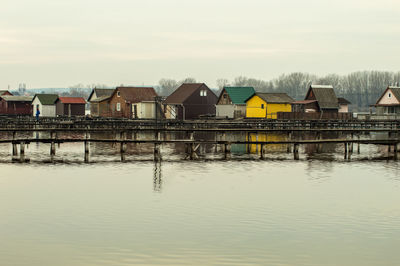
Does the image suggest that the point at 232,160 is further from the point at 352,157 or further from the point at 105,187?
the point at 105,187

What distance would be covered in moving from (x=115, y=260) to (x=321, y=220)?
9.28 meters

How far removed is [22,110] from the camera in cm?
11362

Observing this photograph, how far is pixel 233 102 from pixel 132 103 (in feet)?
59.6

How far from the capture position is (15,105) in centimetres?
11344

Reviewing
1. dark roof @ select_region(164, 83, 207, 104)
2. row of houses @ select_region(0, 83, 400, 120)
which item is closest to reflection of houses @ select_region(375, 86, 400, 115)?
row of houses @ select_region(0, 83, 400, 120)

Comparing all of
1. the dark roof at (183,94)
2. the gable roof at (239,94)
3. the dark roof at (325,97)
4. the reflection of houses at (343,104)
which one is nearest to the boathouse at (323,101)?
the dark roof at (325,97)

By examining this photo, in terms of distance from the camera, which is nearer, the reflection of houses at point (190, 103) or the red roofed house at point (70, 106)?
the reflection of houses at point (190, 103)

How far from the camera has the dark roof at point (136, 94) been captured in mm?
99863

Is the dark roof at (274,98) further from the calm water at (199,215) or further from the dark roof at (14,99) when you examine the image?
the dark roof at (14,99)

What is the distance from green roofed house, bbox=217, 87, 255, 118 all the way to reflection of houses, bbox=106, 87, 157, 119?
1198 centimetres

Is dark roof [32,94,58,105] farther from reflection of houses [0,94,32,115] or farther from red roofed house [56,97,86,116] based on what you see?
reflection of houses [0,94,32,115]

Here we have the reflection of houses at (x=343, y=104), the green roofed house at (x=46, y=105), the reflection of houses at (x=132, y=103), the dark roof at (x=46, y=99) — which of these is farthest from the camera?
the dark roof at (x=46, y=99)

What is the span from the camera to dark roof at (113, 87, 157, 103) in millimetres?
99863

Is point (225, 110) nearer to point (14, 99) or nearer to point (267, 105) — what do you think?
point (267, 105)
